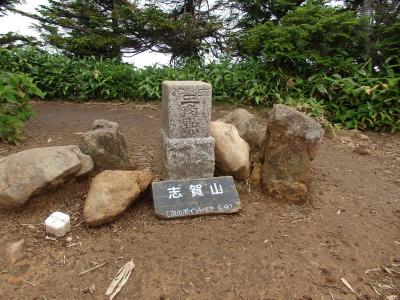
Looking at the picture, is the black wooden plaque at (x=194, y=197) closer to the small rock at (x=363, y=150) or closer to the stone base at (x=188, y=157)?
the stone base at (x=188, y=157)

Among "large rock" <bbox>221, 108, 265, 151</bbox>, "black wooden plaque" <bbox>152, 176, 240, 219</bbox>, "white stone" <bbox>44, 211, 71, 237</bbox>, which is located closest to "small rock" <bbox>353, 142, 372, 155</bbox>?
"large rock" <bbox>221, 108, 265, 151</bbox>

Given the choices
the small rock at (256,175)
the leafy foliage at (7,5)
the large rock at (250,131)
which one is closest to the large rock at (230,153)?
the small rock at (256,175)

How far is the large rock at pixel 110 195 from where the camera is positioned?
2723 millimetres

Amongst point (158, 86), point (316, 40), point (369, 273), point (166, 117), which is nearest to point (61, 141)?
point (166, 117)

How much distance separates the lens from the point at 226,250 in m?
2.61

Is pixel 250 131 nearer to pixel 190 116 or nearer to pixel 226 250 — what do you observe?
pixel 190 116

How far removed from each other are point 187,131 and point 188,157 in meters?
0.25

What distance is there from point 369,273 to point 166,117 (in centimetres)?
212

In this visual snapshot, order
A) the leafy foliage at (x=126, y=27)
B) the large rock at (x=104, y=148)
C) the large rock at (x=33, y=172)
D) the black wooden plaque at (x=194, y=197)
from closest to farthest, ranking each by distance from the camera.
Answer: the large rock at (x=33, y=172), the black wooden plaque at (x=194, y=197), the large rock at (x=104, y=148), the leafy foliage at (x=126, y=27)

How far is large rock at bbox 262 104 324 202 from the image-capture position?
318 centimetres

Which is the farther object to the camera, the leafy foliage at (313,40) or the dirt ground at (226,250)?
the leafy foliage at (313,40)

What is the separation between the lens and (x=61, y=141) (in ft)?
15.0

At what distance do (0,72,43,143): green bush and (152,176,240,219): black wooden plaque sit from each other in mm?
2288

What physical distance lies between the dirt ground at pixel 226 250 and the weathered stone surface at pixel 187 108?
2.34 ft
